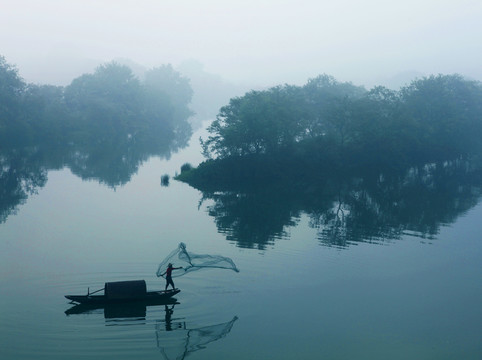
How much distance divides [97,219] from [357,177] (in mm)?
47138

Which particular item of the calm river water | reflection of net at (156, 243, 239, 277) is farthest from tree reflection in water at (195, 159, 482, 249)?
reflection of net at (156, 243, 239, 277)

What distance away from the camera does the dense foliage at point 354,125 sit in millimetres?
80688

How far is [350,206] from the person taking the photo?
62500 mm

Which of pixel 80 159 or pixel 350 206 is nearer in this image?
pixel 350 206

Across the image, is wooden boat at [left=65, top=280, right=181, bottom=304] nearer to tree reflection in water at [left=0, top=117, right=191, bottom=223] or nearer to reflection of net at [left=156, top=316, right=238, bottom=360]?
reflection of net at [left=156, top=316, right=238, bottom=360]

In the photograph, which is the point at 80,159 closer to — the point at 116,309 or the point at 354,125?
the point at 354,125

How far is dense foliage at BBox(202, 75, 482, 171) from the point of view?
8069 centimetres

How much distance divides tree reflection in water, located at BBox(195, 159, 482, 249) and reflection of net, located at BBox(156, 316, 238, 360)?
16.0 metres

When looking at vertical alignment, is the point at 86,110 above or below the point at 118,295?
above

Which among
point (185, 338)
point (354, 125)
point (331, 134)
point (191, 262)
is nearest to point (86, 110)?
point (331, 134)

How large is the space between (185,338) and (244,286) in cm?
797

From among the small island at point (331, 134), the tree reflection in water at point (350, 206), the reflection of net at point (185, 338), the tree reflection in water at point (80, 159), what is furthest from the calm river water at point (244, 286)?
the small island at point (331, 134)

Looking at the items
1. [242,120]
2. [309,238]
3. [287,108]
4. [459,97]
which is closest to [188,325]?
[309,238]

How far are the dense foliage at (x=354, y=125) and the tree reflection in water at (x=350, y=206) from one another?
521 cm
